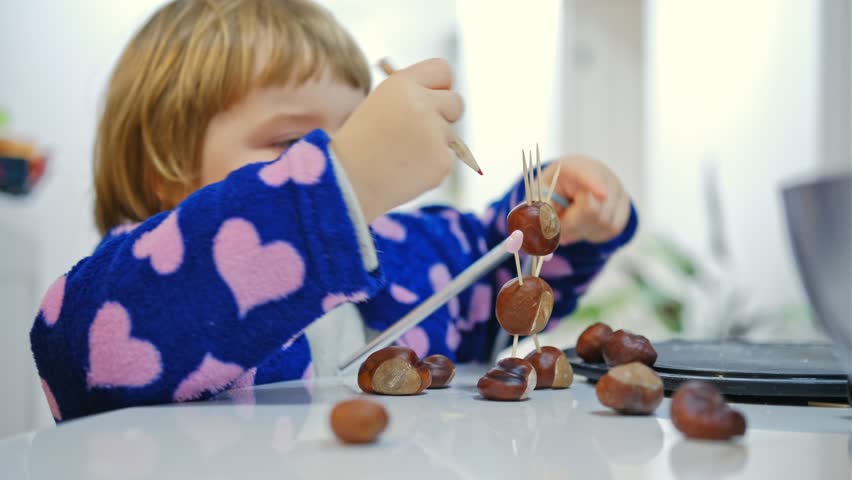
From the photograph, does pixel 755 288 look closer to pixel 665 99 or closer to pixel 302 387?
pixel 665 99

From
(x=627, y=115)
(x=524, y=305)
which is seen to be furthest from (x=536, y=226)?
(x=627, y=115)

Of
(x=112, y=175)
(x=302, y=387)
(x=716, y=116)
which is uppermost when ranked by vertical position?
(x=112, y=175)

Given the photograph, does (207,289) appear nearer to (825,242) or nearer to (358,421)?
(358,421)

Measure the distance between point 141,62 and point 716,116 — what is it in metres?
2.32

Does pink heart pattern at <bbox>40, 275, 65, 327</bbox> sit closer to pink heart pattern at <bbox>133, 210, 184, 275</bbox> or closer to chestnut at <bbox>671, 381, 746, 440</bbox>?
pink heart pattern at <bbox>133, 210, 184, 275</bbox>

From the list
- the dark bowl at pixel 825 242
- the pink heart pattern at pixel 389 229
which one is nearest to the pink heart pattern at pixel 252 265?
the dark bowl at pixel 825 242

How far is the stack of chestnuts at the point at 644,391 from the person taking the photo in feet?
1.04

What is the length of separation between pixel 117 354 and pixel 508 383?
271 mm

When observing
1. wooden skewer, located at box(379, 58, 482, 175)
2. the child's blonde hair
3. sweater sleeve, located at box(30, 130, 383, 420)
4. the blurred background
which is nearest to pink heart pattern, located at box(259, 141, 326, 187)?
sweater sleeve, located at box(30, 130, 383, 420)

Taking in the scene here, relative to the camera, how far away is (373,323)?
0.88m

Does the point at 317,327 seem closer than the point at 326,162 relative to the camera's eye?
No

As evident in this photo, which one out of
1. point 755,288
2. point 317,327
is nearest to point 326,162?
point 317,327

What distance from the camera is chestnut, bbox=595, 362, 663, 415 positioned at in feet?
1.27

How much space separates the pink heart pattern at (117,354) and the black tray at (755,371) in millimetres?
301
